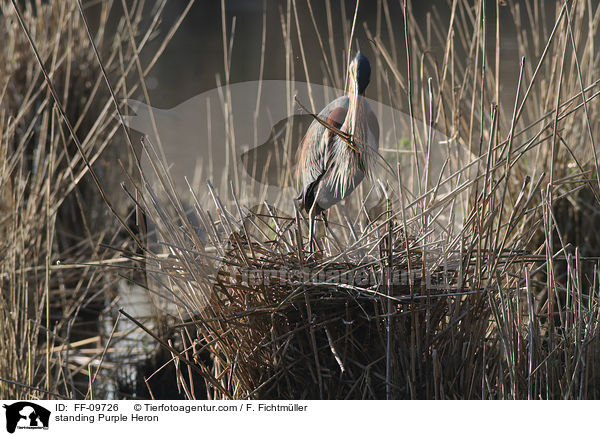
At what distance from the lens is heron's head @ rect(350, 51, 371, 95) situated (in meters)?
0.56

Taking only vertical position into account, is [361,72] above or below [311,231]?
above

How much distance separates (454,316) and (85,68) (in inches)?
42.7

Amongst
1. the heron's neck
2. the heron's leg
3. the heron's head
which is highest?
the heron's head

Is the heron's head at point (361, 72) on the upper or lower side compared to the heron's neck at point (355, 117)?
upper

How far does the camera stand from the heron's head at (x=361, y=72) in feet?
1.83

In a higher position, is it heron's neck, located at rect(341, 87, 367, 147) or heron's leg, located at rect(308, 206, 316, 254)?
heron's neck, located at rect(341, 87, 367, 147)

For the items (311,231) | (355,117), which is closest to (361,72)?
(355,117)

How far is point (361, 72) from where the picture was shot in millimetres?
559

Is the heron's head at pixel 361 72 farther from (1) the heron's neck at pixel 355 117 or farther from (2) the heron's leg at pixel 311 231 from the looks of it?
(2) the heron's leg at pixel 311 231

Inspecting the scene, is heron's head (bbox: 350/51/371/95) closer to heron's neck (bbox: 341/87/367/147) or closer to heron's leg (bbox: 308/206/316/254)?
heron's neck (bbox: 341/87/367/147)

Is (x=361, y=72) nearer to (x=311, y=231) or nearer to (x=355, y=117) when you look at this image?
(x=355, y=117)

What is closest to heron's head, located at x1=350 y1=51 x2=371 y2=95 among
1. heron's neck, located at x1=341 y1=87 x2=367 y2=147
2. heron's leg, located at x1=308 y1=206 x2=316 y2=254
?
heron's neck, located at x1=341 y1=87 x2=367 y2=147

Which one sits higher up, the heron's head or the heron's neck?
the heron's head

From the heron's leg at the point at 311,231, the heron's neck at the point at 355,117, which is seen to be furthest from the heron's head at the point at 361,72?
the heron's leg at the point at 311,231
